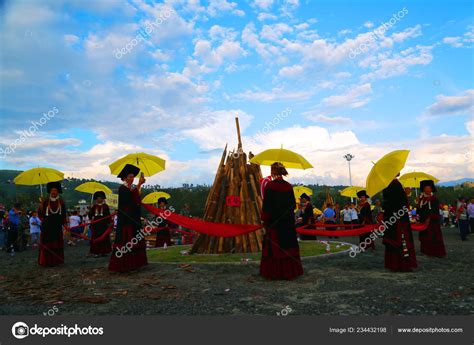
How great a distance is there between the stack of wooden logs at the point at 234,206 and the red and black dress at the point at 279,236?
3167 mm

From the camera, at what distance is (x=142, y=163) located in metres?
10.4

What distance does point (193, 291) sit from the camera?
6.47 metres

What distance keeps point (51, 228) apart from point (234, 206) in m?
5.35

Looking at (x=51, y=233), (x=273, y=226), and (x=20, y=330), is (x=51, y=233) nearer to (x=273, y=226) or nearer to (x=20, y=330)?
(x=20, y=330)

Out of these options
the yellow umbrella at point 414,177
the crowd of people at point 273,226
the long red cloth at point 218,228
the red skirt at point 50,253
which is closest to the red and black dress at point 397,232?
the crowd of people at point 273,226

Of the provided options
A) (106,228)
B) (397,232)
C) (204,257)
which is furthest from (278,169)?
(106,228)

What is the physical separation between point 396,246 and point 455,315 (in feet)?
10.7

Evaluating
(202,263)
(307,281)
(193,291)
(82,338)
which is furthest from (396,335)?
(202,263)

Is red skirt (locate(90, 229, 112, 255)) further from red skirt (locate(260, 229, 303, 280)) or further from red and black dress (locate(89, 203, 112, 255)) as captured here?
red skirt (locate(260, 229, 303, 280))

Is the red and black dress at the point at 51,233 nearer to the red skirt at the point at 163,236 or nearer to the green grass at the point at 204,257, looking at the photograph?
the green grass at the point at 204,257

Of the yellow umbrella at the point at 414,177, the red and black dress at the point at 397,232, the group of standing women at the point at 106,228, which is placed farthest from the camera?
the yellow umbrella at the point at 414,177

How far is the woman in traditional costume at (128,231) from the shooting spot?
8500 mm

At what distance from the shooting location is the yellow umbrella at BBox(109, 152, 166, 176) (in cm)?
972

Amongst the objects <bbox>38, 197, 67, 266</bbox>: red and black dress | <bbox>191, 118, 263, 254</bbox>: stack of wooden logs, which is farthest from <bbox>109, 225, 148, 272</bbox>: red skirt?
<bbox>38, 197, 67, 266</bbox>: red and black dress
